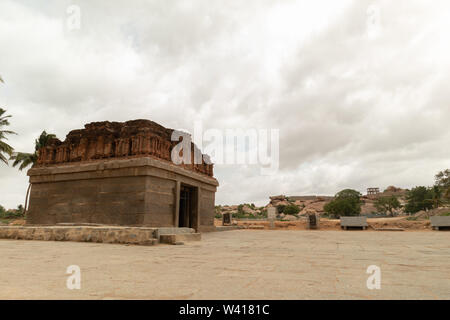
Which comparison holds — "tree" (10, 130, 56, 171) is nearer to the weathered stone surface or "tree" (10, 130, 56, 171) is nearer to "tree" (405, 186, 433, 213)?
the weathered stone surface

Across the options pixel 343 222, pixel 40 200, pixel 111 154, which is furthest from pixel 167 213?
pixel 343 222

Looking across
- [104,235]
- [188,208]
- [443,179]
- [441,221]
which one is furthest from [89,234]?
[443,179]

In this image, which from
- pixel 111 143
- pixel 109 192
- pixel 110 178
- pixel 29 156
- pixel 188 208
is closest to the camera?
pixel 109 192

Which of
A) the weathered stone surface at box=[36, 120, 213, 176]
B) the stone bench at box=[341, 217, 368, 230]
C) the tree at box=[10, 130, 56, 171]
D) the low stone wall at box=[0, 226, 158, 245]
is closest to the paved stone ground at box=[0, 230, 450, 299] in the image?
the low stone wall at box=[0, 226, 158, 245]

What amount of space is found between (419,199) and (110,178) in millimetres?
64655

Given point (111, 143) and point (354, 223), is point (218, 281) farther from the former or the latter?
point (354, 223)

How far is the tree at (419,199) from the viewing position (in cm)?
5569

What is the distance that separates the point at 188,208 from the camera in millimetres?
16344

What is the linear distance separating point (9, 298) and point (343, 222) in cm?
2605

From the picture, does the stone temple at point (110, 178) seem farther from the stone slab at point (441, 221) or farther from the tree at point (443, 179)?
the tree at point (443, 179)

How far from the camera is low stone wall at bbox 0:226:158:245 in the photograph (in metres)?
7.46

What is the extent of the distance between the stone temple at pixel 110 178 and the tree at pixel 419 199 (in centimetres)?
5907
